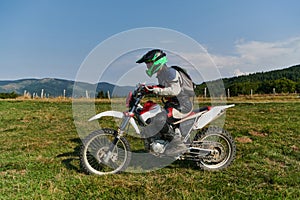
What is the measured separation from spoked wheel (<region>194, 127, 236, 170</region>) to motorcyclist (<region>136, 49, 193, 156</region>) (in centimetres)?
50

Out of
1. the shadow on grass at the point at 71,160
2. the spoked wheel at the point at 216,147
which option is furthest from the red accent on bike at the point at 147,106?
the shadow on grass at the point at 71,160

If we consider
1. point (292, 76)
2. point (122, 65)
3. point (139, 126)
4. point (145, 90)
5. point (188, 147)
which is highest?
point (292, 76)

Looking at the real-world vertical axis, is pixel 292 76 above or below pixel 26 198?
above

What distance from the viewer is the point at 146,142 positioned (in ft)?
17.8

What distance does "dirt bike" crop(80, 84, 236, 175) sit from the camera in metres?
5.12

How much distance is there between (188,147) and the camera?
5.59 metres

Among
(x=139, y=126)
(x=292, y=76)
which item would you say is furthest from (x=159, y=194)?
(x=292, y=76)

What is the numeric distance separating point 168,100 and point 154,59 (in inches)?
35.4

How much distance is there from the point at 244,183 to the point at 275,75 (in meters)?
192

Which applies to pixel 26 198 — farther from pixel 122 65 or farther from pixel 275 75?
pixel 275 75

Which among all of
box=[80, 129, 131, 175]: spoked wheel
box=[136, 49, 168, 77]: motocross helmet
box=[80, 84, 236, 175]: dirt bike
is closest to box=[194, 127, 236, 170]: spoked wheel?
box=[80, 84, 236, 175]: dirt bike

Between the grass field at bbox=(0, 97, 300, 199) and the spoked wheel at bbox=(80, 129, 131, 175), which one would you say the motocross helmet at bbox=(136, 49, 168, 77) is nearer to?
the spoked wheel at bbox=(80, 129, 131, 175)

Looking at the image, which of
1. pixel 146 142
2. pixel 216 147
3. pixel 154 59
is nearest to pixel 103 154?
pixel 146 142

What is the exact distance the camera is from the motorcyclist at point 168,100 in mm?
5027
